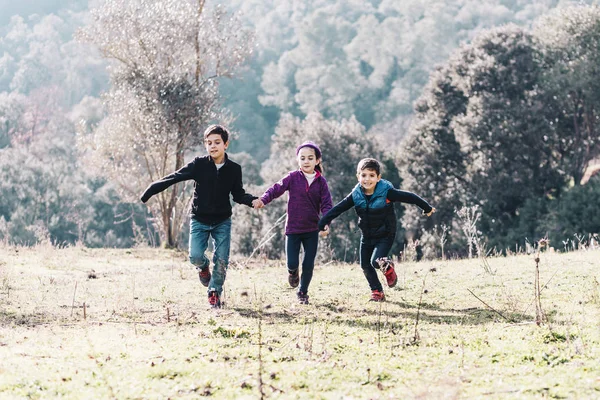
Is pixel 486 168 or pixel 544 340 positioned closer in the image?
pixel 544 340

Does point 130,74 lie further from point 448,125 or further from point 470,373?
point 470,373

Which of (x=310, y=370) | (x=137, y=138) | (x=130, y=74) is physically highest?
(x=130, y=74)

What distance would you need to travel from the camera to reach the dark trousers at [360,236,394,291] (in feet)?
22.9

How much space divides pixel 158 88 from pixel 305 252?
1242 cm

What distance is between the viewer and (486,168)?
85.7ft

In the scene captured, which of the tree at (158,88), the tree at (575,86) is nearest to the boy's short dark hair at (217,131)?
the tree at (158,88)

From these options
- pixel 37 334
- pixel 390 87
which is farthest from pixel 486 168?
pixel 390 87

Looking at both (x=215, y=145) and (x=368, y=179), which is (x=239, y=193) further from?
(x=368, y=179)

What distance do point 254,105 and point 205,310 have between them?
71241mm

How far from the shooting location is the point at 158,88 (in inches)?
717

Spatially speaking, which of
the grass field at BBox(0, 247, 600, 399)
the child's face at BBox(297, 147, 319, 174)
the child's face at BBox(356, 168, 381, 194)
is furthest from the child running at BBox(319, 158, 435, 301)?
the child's face at BBox(297, 147, 319, 174)

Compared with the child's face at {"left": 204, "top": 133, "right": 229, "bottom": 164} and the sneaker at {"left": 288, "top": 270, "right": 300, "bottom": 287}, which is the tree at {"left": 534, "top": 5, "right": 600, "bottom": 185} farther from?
the child's face at {"left": 204, "top": 133, "right": 229, "bottom": 164}

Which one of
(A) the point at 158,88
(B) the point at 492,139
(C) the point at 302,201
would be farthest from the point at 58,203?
(C) the point at 302,201

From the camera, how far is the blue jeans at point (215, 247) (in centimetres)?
692
